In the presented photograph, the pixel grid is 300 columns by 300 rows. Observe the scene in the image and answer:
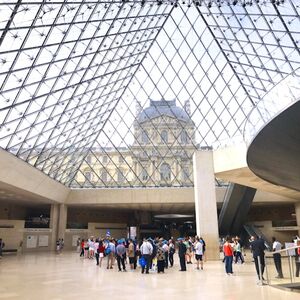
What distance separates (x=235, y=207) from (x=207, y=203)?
765 cm

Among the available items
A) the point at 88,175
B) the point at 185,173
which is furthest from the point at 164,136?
the point at 88,175

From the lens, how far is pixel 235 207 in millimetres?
29969

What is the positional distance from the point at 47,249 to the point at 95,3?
81.3 ft

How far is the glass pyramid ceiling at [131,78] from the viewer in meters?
18.9

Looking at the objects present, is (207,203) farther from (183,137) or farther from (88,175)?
(88,175)

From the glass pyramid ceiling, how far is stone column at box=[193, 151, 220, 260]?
1.93m

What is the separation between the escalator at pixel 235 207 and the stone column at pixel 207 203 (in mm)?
5248

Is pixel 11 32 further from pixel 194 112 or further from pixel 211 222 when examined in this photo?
pixel 194 112

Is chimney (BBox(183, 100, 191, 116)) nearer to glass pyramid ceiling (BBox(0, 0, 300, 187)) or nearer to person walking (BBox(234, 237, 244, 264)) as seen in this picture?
glass pyramid ceiling (BBox(0, 0, 300, 187))

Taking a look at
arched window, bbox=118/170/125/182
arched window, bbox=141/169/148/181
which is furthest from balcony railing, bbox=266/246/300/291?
arched window, bbox=118/170/125/182

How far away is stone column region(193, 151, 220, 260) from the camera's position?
22.3 m

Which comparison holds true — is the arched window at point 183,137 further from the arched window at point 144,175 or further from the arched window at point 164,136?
the arched window at point 144,175

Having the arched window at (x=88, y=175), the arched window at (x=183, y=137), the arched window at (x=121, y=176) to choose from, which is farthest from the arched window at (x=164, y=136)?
the arched window at (x=88, y=175)

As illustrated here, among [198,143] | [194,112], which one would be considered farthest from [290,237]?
[194,112]
